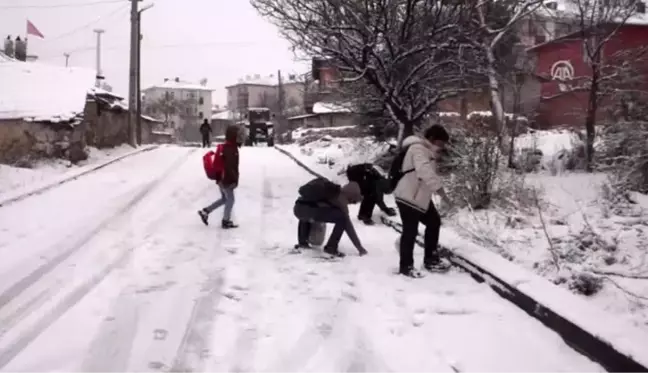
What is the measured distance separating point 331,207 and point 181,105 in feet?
319

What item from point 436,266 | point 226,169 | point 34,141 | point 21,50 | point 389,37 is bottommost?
point 436,266

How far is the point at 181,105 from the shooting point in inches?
4038

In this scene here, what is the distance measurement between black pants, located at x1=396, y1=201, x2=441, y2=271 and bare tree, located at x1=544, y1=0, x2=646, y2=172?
11144 mm

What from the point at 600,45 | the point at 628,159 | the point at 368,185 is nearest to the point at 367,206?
the point at 368,185

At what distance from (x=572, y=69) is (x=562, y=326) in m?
34.4

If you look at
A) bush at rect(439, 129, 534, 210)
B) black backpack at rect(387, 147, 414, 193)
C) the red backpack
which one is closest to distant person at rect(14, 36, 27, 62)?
the red backpack

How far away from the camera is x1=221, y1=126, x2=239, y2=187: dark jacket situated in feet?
34.5

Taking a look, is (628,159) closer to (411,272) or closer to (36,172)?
(411,272)

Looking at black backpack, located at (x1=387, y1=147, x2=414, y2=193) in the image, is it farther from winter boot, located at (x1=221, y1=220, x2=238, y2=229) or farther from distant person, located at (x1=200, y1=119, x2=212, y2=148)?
distant person, located at (x1=200, y1=119, x2=212, y2=148)

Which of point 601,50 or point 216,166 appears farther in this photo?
point 601,50

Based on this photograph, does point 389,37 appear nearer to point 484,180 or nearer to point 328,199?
point 484,180

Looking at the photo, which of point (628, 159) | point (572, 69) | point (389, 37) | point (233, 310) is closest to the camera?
point (233, 310)

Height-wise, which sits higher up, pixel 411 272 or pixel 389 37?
pixel 389 37

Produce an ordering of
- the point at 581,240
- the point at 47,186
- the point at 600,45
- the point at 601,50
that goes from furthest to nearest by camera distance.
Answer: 1. the point at 601,50
2. the point at 600,45
3. the point at 47,186
4. the point at 581,240
